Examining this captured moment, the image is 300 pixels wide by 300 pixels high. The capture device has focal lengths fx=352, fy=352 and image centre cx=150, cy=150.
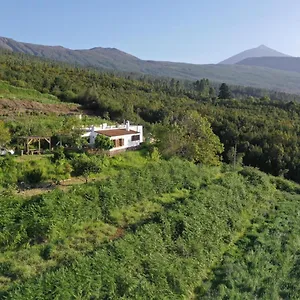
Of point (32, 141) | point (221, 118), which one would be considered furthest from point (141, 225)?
point (221, 118)

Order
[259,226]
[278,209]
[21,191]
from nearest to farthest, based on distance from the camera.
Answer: [21,191] → [259,226] → [278,209]

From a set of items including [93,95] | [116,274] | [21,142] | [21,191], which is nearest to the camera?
[116,274]

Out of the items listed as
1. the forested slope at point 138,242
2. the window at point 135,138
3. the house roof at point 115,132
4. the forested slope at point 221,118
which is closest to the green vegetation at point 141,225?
the forested slope at point 138,242

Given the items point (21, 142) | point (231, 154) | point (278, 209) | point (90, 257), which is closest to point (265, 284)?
point (90, 257)

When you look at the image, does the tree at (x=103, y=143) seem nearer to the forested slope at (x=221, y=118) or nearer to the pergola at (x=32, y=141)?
the pergola at (x=32, y=141)

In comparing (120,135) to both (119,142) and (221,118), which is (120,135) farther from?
(221,118)

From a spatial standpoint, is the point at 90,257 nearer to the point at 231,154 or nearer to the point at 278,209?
the point at 278,209
